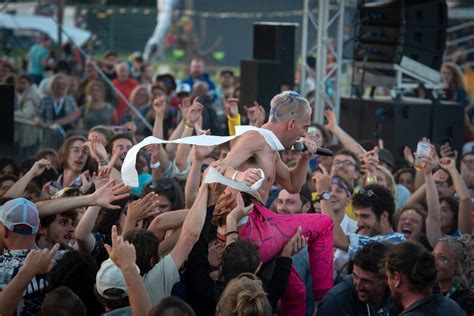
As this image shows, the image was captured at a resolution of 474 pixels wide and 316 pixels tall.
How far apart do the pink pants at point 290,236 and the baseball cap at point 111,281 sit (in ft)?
3.74

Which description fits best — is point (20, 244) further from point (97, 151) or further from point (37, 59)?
point (37, 59)

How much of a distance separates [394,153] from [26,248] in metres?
7.68

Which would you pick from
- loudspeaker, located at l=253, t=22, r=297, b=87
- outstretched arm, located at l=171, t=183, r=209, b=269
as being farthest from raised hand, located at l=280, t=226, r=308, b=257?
loudspeaker, located at l=253, t=22, r=297, b=87

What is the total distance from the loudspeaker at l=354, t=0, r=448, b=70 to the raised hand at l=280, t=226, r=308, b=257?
25.8ft

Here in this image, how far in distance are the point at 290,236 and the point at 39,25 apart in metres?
17.8

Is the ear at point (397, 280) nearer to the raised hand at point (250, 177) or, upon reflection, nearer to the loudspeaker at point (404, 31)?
the raised hand at point (250, 177)

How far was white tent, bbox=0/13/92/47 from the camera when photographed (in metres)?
22.3

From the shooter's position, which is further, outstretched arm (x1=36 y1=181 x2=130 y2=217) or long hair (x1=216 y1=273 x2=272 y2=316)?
outstretched arm (x1=36 y1=181 x2=130 y2=217)

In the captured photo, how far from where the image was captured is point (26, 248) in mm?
5816

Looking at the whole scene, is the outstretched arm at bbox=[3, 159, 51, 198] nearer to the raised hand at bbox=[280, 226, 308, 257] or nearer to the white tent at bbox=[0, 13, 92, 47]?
the raised hand at bbox=[280, 226, 308, 257]

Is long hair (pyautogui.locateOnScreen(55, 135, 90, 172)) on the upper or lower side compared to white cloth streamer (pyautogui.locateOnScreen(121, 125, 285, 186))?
lower

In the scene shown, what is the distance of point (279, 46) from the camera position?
12938 mm

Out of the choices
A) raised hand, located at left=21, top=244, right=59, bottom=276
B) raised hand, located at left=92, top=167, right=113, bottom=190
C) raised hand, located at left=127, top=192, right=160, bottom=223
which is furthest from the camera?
raised hand, located at left=92, top=167, right=113, bottom=190

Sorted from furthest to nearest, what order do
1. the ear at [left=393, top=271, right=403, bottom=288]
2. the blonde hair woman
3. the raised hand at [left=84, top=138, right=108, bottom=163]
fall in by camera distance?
the blonde hair woman, the raised hand at [left=84, top=138, right=108, bottom=163], the ear at [left=393, top=271, right=403, bottom=288]
